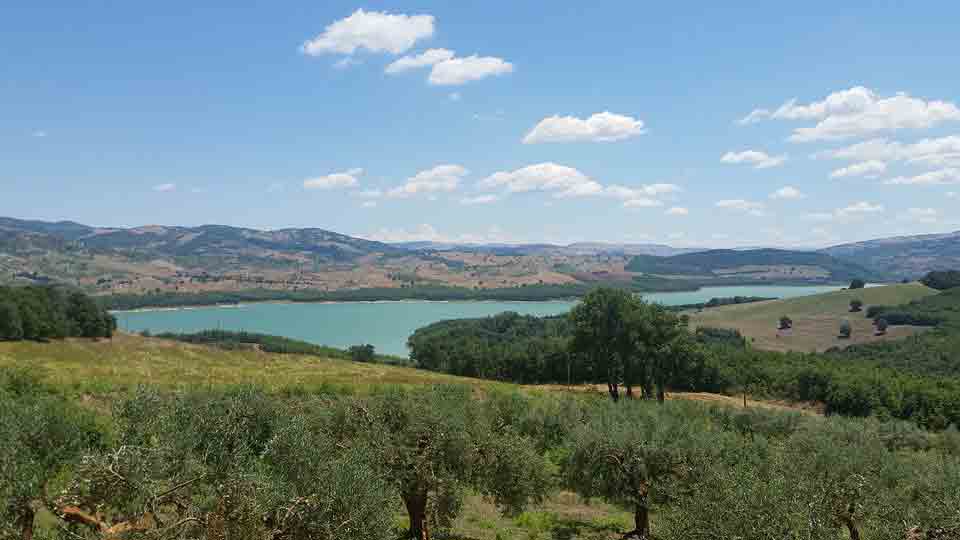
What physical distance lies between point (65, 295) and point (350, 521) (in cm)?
13501

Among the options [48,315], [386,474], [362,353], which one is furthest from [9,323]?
[386,474]

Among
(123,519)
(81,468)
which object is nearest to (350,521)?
(123,519)

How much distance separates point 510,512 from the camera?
3275 cm

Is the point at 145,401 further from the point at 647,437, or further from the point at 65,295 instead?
the point at 65,295

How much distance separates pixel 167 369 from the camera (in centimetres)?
6869

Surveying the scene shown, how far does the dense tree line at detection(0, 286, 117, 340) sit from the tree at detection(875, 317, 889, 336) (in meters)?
214

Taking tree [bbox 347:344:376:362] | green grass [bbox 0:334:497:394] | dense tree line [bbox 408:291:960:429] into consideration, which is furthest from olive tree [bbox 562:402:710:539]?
tree [bbox 347:344:376:362]

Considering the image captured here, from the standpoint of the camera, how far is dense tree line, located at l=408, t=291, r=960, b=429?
245 ft

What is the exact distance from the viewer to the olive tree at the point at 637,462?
30938mm

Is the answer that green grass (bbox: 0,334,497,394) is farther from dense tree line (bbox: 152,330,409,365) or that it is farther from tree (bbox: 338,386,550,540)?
dense tree line (bbox: 152,330,409,365)

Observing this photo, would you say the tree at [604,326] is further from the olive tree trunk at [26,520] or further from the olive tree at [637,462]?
the olive tree trunk at [26,520]

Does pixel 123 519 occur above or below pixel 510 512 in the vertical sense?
above

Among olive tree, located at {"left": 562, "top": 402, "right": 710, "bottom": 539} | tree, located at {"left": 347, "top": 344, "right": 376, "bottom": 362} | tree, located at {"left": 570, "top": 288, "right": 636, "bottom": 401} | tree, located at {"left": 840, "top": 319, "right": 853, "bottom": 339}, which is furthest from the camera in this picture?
tree, located at {"left": 840, "top": 319, "right": 853, "bottom": 339}

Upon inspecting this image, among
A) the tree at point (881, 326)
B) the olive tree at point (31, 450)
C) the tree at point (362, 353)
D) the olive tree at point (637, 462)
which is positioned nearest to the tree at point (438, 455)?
the olive tree at point (637, 462)
